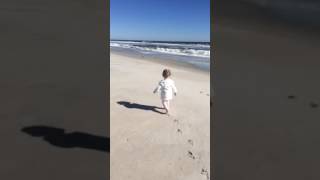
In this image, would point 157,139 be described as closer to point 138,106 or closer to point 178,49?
point 138,106

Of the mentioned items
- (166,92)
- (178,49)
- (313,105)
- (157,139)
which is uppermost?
(178,49)

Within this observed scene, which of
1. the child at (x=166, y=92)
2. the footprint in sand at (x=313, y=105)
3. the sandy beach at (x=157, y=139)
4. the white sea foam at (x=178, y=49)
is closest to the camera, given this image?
the sandy beach at (x=157, y=139)
